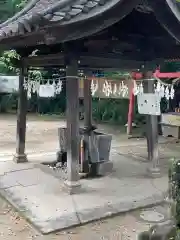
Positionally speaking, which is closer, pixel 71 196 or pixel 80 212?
pixel 80 212

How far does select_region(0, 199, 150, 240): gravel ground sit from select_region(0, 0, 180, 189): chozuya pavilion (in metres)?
1.06

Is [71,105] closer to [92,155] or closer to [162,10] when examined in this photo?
[92,155]

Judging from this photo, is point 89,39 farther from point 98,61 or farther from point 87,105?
point 87,105

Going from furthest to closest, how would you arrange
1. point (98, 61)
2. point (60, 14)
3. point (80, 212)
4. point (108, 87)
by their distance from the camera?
point (108, 87), point (98, 61), point (80, 212), point (60, 14)

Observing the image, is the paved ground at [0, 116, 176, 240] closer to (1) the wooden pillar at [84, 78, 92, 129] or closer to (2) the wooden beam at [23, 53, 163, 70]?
(1) the wooden pillar at [84, 78, 92, 129]

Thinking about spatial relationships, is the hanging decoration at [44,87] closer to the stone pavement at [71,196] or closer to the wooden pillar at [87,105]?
→ the wooden pillar at [87,105]

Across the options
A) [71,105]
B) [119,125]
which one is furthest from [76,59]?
[119,125]

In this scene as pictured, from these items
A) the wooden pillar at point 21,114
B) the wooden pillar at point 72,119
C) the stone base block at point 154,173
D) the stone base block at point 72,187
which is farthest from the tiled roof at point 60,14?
the stone base block at point 154,173

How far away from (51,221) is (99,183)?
166 centimetres

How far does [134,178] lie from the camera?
625 cm

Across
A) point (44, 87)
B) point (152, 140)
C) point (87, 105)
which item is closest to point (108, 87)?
point (87, 105)

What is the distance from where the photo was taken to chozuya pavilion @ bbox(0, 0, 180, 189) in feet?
15.2

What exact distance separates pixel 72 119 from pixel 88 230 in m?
1.82

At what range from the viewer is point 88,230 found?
170 inches
